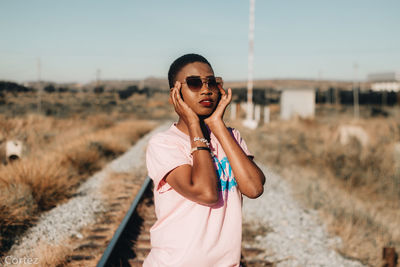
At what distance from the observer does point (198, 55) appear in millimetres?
1808

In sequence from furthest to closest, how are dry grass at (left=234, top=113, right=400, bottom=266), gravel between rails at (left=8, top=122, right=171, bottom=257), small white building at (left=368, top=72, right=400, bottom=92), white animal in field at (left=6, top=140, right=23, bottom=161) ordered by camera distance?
small white building at (left=368, top=72, right=400, bottom=92), white animal in field at (left=6, top=140, right=23, bottom=161), dry grass at (left=234, top=113, right=400, bottom=266), gravel between rails at (left=8, top=122, right=171, bottom=257)

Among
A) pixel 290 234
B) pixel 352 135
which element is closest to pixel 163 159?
pixel 290 234

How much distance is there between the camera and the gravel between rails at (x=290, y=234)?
14.4ft

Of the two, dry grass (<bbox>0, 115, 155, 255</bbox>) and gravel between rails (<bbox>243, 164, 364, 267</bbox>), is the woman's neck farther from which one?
dry grass (<bbox>0, 115, 155, 255</bbox>)

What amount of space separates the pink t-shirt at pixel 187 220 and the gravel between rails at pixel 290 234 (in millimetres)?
2877

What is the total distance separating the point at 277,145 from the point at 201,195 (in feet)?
49.1

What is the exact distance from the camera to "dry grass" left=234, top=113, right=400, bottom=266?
5.61 meters

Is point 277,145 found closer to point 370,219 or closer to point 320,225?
point 370,219

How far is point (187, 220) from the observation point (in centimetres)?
A: 162

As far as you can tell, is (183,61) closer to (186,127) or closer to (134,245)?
(186,127)

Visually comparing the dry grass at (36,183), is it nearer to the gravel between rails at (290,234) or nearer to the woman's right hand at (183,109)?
the gravel between rails at (290,234)

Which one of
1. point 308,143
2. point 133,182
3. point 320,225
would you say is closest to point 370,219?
point 320,225

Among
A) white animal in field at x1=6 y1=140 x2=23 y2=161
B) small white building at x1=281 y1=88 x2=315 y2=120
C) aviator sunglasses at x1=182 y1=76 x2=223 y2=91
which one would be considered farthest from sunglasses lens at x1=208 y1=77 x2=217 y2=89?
small white building at x1=281 y1=88 x2=315 y2=120

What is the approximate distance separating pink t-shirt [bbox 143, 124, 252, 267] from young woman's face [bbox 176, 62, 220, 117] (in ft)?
0.57
